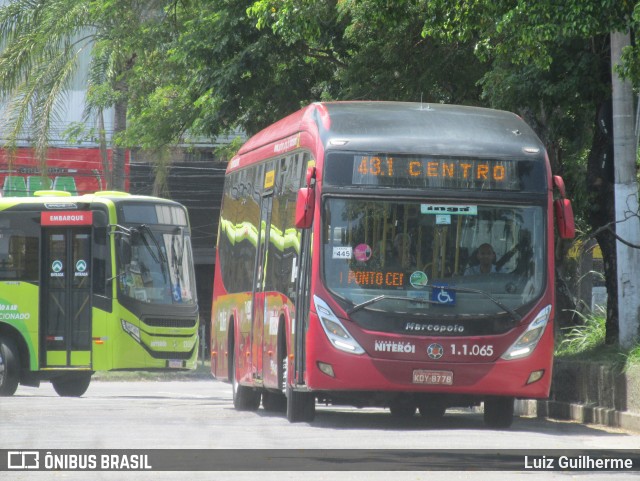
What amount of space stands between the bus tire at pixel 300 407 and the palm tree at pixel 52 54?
14890 millimetres

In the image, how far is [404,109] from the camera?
1498cm

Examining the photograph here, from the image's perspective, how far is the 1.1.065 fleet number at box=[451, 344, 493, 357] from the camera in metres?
13.8

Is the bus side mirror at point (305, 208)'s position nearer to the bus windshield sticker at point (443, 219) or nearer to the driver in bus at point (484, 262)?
the bus windshield sticker at point (443, 219)

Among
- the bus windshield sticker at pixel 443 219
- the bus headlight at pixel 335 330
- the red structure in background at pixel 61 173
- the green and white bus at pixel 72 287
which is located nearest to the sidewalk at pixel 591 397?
the bus windshield sticker at pixel 443 219

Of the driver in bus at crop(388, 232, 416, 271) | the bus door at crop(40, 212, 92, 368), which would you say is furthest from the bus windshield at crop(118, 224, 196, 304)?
the driver in bus at crop(388, 232, 416, 271)

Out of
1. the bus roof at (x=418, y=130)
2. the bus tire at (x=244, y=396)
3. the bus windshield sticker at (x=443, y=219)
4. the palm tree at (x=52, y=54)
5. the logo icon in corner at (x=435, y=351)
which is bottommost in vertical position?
the bus tire at (x=244, y=396)

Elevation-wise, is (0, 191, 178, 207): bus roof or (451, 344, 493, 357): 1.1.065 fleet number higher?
(0, 191, 178, 207): bus roof

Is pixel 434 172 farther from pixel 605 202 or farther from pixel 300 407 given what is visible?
pixel 605 202

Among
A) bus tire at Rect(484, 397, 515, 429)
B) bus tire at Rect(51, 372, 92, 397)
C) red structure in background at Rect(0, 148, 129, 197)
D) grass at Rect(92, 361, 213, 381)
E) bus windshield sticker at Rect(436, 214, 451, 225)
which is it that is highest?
red structure in background at Rect(0, 148, 129, 197)

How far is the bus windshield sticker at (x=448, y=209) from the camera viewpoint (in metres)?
14.0

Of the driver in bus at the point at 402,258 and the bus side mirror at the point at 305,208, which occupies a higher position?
the bus side mirror at the point at 305,208

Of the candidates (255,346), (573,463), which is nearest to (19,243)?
(255,346)

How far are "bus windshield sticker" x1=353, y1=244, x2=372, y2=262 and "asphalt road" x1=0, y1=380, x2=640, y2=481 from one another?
1.72m

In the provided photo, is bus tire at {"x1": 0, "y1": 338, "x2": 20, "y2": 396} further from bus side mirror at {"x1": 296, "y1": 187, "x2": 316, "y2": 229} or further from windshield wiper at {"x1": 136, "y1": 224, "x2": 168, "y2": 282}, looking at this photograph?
bus side mirror at {"x1": 296, "y1": 187, "x2": 316, "y2": 229}
